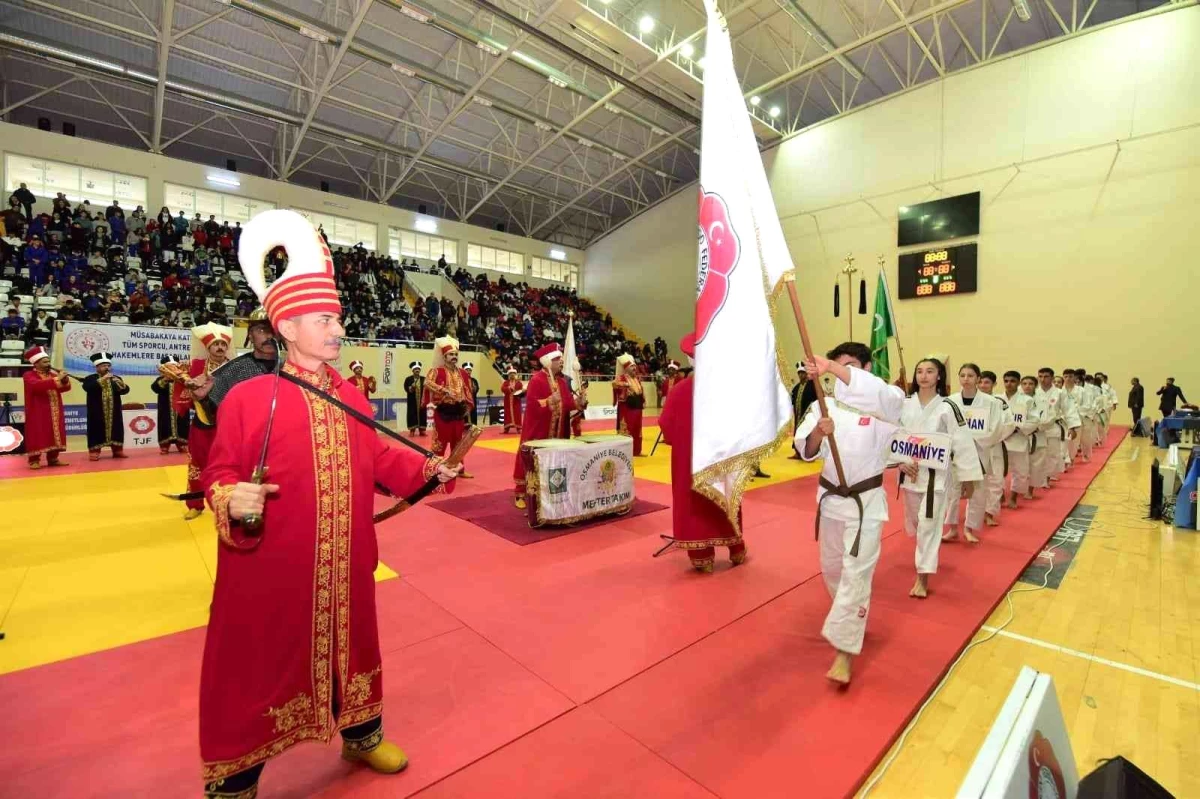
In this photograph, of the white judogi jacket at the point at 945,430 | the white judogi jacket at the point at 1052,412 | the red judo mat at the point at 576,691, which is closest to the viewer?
the red judo mat at the point at 576,691

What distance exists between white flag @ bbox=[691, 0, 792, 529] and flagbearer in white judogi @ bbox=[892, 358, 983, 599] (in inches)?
76.1

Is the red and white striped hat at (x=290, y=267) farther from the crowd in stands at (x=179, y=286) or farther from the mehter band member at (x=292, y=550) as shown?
the crowd in stands at (x=179, y=286)

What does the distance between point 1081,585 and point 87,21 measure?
67.8ft

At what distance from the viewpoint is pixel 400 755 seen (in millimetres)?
2066

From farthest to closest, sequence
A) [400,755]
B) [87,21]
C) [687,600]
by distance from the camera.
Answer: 1. [87,21]
2. [687,600]
3. [400,755]

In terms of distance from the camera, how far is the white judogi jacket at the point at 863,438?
2.82 m

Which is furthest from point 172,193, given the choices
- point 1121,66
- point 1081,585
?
point 1121,66

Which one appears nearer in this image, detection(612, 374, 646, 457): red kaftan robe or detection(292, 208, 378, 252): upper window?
detection(612, 374, 646, 457): red kaftan robe

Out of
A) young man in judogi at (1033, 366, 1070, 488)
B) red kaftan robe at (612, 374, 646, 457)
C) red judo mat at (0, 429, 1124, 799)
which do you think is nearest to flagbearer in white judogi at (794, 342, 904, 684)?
red judo mat at (0, 429, 1124, 799)

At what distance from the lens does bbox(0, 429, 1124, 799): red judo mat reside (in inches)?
80.7

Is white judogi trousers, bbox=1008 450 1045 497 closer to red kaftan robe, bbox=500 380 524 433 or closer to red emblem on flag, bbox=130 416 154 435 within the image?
red kaftan robe, bbox=500 380 524 433

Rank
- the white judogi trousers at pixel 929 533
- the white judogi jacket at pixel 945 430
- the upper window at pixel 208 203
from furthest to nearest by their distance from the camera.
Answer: the upper window at pixel 208 203 < the white judogi jacket at pixel 945 430 < the white judogi trousers at pixel 929 533

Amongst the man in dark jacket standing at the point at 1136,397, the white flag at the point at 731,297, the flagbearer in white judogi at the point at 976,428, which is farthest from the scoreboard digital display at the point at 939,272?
the white flag at the point at 731,297

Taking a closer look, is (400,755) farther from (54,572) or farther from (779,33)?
(779,33)
